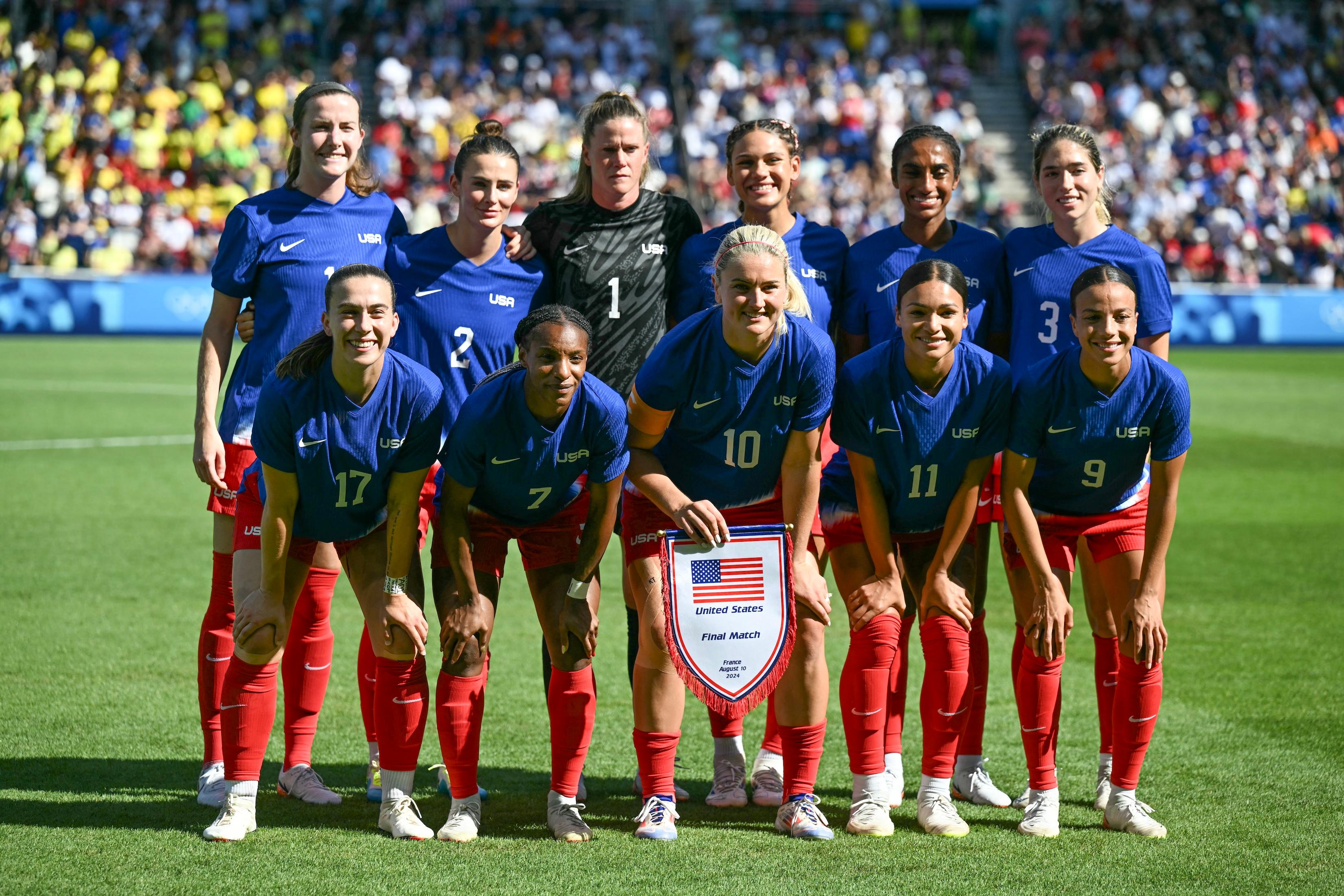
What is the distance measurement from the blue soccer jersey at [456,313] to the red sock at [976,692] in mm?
1848

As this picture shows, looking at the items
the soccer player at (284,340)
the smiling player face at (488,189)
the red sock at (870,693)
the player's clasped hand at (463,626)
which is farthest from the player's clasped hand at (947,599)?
the soccer player at (284,340)

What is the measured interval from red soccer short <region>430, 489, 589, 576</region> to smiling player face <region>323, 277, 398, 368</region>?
62 cm

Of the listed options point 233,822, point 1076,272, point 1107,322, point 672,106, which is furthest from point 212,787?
point 672,106

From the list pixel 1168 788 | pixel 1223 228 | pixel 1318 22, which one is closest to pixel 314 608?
pixel 1168 788

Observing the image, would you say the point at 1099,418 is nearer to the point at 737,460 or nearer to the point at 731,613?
the point at 737,460

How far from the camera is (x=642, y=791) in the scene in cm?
477

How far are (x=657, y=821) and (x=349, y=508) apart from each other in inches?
53.7

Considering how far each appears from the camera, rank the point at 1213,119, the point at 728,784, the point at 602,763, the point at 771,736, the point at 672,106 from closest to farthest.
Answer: the point at 728,784 < the point at 771,736 < the point at 602,763 < the point at 672,106 < the point at 1213,119

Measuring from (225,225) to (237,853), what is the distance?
6.98 feet

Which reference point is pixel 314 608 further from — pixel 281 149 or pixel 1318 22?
pixel 1318 22

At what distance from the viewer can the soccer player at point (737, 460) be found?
14.0ft

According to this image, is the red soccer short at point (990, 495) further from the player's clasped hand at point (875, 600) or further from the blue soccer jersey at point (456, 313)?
the blue soccer jersey at point (456, 313)

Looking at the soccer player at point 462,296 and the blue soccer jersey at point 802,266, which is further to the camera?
the blue soccer jersey at point 802,266

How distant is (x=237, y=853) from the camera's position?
4133 millimetres
